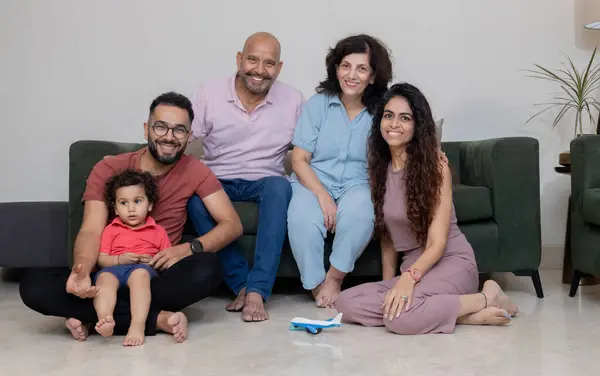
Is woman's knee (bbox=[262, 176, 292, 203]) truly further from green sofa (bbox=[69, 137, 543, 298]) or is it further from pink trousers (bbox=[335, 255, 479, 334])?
pink trousers (bbox=[335, 255, 479, 334])

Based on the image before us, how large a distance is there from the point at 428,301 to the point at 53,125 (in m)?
2.25

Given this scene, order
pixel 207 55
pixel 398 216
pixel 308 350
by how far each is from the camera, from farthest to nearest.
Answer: pixel 207 55 → pixel 398 216 → pixel 308 350

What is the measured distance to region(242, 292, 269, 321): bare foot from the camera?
8.43 feet

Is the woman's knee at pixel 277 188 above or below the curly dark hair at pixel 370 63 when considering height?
below

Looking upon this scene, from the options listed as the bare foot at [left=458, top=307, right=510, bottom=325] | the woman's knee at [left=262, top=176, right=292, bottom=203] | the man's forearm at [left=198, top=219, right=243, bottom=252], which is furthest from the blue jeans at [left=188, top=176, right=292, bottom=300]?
the bare foot at [left=458, top=307, right=510, bottom=325]

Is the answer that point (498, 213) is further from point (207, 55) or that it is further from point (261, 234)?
point (207, 55)

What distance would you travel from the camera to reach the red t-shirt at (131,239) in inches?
95.9

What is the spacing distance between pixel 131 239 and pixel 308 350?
71 cm

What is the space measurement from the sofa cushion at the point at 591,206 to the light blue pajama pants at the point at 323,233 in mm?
822

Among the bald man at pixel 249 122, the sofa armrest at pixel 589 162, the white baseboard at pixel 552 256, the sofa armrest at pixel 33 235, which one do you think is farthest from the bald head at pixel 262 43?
the white baseboard at pixel 552 256

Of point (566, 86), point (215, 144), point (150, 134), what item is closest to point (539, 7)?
point (566, 86)

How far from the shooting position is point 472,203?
295cm

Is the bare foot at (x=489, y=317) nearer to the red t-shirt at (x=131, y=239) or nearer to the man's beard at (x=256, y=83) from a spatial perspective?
the red t-shirt at (x=131, y=239)

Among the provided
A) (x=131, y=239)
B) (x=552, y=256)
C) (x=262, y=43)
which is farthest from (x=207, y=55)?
(x=552, y=256)
